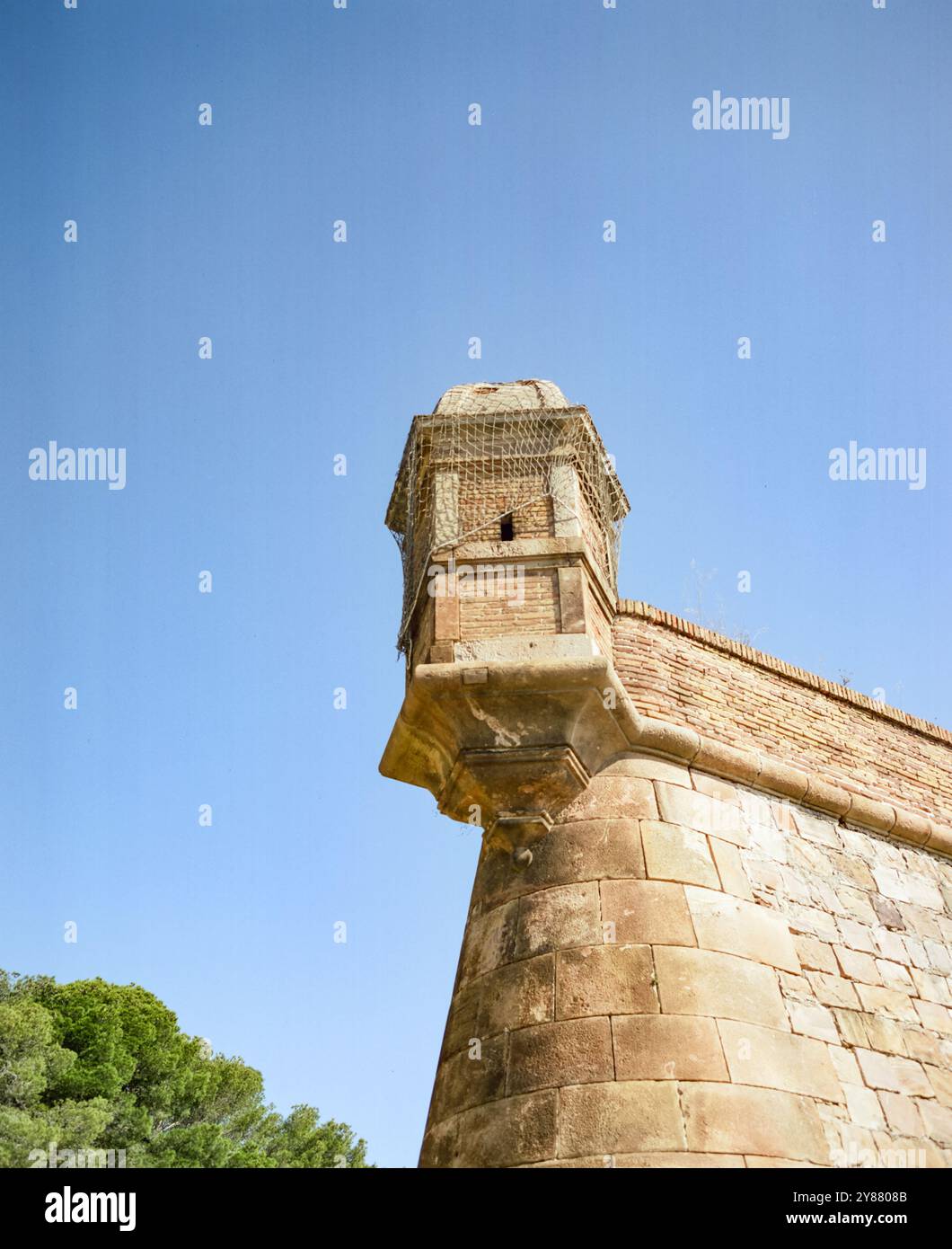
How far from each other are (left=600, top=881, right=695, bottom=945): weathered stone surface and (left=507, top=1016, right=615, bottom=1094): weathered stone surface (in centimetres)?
50

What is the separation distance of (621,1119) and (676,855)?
1.51 metres

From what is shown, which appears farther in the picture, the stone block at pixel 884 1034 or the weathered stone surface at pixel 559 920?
the stone block at pixel 884 1034

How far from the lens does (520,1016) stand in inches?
193

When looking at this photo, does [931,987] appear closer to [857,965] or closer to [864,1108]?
[857,965]

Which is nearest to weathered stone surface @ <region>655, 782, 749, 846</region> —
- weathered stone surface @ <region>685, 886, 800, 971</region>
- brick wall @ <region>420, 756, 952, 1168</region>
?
brick wall @ <region>420, 756, 952, 1168</region>

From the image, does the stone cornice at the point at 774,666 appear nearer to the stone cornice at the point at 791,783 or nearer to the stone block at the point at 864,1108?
the stone cornice at the point at 791,783

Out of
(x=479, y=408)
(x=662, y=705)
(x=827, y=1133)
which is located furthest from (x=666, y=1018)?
(x=479, y=408)

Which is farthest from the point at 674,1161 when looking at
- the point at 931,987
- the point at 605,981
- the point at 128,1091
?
the point at 128,1091

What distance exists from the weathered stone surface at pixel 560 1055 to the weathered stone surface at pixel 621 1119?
76 millimetres

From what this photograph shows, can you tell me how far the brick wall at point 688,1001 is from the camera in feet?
14.5

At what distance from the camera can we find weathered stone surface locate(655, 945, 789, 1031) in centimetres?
475

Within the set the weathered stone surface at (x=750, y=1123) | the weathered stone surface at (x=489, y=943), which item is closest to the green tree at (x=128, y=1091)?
the weathered stone surface at (x=489, y=943)
